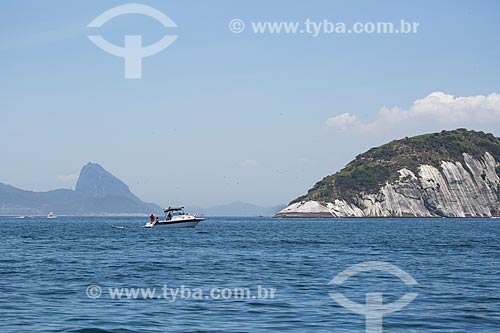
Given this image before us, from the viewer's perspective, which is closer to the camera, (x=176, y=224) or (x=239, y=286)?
(x=239, y=286)

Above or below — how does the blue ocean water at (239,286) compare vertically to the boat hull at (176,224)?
below

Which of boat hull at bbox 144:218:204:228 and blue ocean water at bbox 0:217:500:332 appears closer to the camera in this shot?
blue ocean water at bbox 0:217:500:332

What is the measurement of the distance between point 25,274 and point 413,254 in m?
34.1

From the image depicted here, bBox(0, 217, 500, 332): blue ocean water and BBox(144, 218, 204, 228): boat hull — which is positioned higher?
BBox(144, 218, 204, 228): boat hull

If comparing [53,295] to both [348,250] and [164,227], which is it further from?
[164,227]

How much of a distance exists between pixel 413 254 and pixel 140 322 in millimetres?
39208

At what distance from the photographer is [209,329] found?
78.7 ft

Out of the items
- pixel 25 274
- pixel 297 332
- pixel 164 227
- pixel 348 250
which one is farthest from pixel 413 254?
pixel 164 227

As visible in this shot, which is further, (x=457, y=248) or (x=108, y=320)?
(x=457, y=248)

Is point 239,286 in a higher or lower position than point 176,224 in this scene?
lower

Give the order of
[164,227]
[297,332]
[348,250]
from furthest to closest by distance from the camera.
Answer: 1. [164,227]
2. [348,250]
3. [297,332]

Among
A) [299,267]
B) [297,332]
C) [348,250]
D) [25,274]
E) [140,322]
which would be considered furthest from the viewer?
[348,250]

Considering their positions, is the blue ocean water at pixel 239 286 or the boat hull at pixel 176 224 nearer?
the blue ocean water at pixel 239 286

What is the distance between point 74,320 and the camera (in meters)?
25.4
